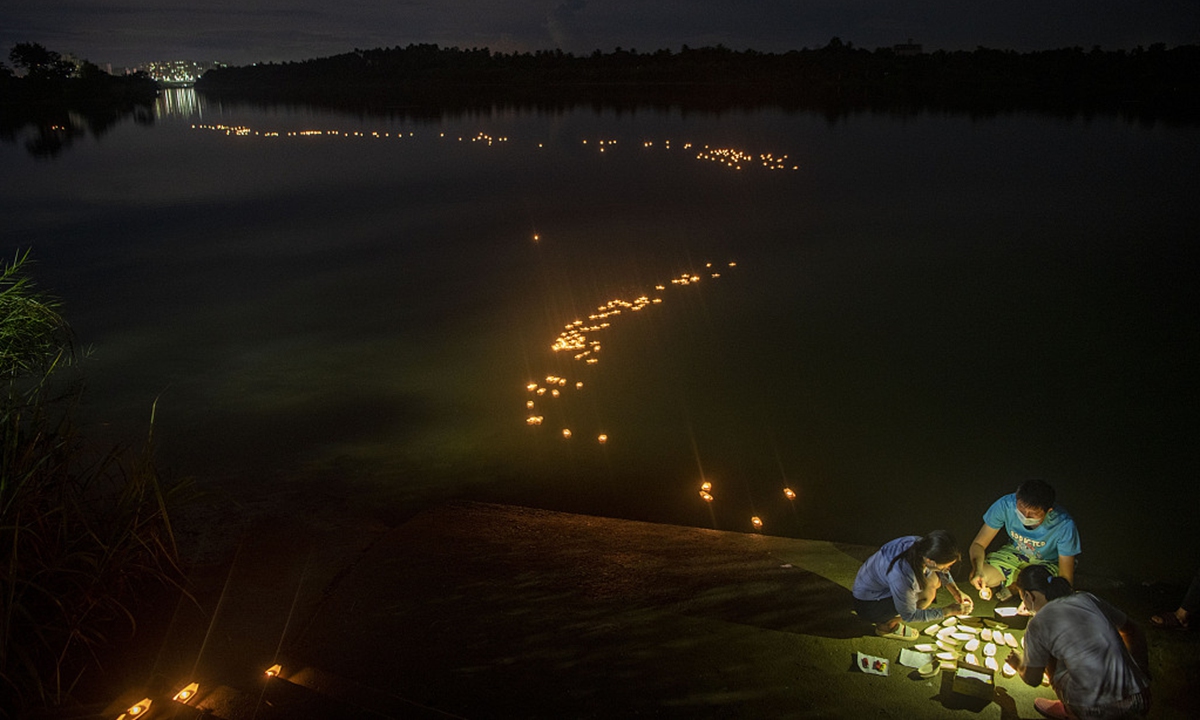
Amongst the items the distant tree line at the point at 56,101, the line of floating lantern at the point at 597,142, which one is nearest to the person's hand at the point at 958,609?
the line of floating lantern at the point at 597,142

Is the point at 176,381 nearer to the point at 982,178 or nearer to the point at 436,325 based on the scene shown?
the point at 436,325

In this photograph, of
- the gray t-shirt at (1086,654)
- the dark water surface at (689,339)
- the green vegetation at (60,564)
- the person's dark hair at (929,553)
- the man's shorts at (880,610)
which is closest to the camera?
the gray t-shirt at (1086,654)

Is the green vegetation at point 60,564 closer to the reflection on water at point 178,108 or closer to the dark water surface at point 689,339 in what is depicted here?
the dark water surface at point 689,339

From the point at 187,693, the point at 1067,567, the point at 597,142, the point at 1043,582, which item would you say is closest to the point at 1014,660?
the point at 1043,582

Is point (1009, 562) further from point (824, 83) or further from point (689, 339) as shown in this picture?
point (824, 83)

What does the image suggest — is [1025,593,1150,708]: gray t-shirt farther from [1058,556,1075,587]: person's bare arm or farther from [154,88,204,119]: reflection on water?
[154,88,204,119]: reflection on water

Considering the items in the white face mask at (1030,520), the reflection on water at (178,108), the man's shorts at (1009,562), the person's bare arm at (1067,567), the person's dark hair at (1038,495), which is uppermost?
the reflection on water at (178,108)
